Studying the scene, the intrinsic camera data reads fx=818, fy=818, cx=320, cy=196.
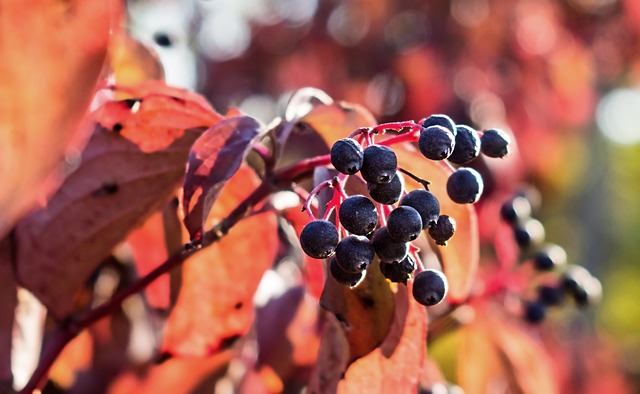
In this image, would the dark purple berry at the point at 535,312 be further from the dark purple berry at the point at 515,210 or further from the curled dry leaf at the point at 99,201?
the curled dry leaf at the point at 99,201

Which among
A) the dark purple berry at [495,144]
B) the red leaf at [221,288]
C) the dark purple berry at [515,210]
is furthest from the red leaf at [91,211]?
the dark purple berry at [515,210]

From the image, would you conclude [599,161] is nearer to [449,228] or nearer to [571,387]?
[571,387]

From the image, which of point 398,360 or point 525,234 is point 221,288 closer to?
point 398,360

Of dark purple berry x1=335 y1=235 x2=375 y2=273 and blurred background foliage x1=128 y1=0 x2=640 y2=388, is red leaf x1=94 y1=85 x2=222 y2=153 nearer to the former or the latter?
dark purple berry x1=335 y1=235 x2=375 y2=273

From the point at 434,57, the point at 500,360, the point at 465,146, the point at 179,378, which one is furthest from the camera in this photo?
the point at 434,57

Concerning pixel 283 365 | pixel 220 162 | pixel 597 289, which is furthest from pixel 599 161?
pixel 220 162

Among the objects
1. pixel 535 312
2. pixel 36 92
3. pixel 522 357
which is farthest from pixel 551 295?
pixel 36 92
